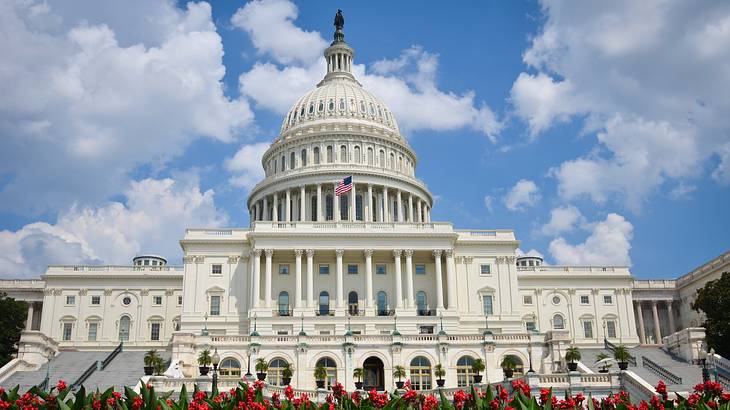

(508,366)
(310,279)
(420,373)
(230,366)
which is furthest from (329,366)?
(310,279)

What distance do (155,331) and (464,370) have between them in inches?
2110

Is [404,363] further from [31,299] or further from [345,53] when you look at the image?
[345,53]

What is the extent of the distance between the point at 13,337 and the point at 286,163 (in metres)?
50.3

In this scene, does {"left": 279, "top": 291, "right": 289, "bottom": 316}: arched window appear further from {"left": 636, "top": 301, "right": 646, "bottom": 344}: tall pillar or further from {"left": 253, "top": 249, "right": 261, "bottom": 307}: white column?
{"left": 636, "top": 301, "right": 646, "bottom": 344}: tall pillar

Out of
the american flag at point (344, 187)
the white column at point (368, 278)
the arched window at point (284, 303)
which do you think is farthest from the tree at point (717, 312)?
the arched window at point (284, 303)

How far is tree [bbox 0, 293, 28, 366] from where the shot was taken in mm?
68875

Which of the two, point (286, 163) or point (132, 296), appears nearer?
point (132, 296)

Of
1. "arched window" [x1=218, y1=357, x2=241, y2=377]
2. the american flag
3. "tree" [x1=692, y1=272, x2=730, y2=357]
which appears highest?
the american flag

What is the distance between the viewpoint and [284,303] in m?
82.6

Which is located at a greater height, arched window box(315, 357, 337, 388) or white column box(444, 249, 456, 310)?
white column box(444, 249, 456, 310)

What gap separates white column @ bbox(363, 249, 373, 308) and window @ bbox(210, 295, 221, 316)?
644 inches

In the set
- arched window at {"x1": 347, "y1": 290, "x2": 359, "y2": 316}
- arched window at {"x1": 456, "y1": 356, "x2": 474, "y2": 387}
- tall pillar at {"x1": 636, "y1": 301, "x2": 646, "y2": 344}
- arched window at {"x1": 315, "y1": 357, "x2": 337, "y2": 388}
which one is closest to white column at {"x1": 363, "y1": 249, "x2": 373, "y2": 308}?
arched window at {"x1": 347, "y1": 290, "x2": 359, "y2": 316}

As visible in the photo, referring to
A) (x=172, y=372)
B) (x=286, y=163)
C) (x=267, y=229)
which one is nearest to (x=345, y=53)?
(x=286, y=163)

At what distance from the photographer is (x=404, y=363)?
192 feet
